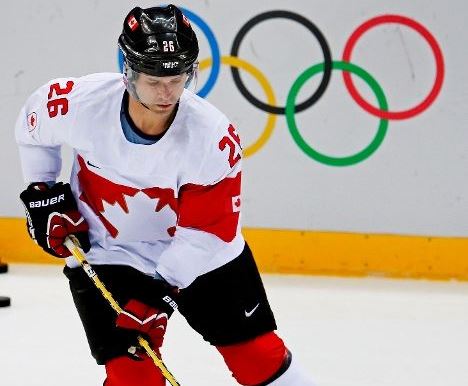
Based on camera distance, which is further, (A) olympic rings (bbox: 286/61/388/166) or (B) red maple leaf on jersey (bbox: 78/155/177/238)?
(A) olympic rings (bbox: 286/61/388/166)

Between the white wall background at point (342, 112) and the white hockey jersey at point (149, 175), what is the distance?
8.56ft

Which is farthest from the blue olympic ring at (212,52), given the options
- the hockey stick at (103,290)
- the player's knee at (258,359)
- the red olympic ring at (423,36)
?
the player's knee at (258,359)

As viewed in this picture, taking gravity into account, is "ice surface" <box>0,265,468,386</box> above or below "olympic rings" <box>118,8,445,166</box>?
below

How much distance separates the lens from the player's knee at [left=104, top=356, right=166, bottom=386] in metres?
2.59

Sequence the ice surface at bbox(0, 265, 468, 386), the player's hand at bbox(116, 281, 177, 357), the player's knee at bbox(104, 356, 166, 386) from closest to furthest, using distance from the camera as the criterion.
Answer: the player's hand at bbox(116, 281, 177, 357), the player's knee at bbox(104, 356, 166, 386), the ice surface at bbox(0, 265, 468, 386)

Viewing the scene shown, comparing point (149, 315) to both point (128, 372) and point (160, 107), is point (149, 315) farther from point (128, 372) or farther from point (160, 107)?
point (160, 107)

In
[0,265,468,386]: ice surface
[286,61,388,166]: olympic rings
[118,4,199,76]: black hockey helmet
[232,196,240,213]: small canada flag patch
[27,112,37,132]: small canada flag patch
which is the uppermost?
[118,4,199,76]: black hockey helmet

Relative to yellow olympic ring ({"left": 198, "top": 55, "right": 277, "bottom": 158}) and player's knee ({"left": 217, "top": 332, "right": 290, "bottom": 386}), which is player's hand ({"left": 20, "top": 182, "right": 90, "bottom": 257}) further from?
yellow olympic ring ({"left": 198, "top": 55, "right": 277, "bottom": 158})

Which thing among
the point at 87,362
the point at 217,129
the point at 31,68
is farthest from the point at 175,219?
the point at 31,68

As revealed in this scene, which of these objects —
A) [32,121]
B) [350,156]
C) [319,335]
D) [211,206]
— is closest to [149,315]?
[211,206]

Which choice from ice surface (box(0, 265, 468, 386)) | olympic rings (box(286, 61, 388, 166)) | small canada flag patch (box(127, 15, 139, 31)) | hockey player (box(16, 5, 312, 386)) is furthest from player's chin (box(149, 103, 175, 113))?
olympic rings (box(286, 61, 388, 166))

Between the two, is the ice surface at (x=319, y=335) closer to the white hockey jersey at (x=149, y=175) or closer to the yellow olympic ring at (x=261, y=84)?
the yellow olympic ring at (x=261, y=84)

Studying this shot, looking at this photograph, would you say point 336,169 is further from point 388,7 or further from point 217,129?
point 217,129

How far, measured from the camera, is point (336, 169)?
5.30 meters
